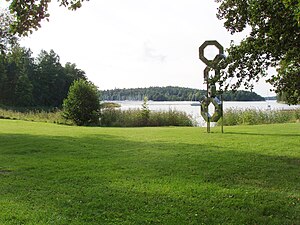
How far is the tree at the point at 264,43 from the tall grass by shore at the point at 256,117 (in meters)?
12.6

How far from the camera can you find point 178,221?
12.4 ft

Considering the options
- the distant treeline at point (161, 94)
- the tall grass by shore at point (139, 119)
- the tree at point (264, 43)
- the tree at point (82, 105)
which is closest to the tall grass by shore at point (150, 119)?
the tall grass by shore at point (139, 119)

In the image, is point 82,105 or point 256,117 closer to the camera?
point 256,117

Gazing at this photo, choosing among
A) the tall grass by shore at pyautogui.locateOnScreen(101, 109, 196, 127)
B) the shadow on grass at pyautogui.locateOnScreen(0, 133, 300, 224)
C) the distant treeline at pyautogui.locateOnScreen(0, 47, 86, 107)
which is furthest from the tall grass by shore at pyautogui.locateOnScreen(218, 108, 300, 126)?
the distant treeline at pyautogui.locateOnScreen(0, 47, 86, 107)

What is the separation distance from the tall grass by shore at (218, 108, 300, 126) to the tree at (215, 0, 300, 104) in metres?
12.6

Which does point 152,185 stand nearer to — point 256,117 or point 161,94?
point 256,117

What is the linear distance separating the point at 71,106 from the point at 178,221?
18.1 metres

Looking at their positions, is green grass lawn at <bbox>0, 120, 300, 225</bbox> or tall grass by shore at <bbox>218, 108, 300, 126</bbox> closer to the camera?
→ green grass lawn at <bbox>0, 120, 300, 225</bbox>

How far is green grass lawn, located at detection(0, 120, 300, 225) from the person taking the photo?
395 cm

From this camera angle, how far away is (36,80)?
63.8 meters

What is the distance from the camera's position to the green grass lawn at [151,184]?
3947 millimetres

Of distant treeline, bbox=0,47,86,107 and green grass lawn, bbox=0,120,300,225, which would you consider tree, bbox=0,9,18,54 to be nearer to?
green grass lawn, bbox=0,120,300,225

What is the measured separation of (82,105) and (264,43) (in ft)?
54.1

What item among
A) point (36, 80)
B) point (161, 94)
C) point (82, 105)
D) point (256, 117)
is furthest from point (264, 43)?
point (36, 80)
